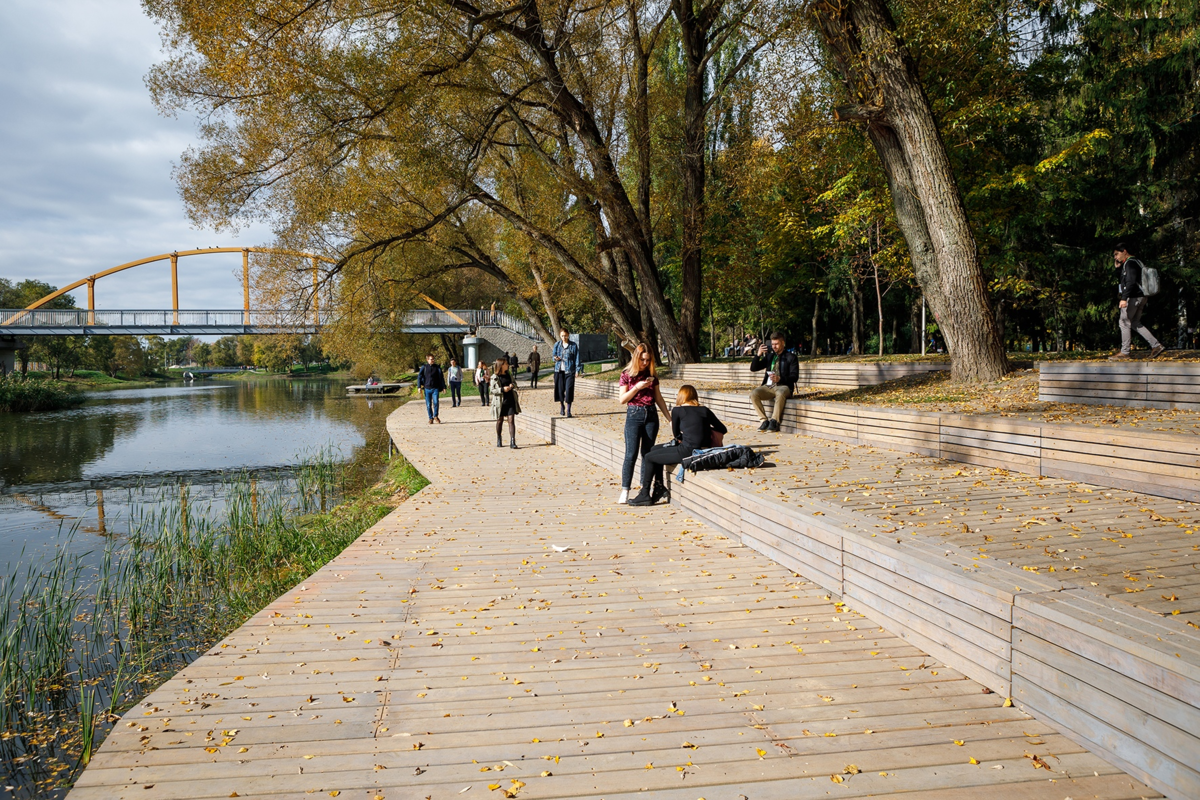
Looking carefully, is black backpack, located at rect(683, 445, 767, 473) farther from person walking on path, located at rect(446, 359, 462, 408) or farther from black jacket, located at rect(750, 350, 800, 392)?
person walking on path, located at rect(446, 359, 462, 408)

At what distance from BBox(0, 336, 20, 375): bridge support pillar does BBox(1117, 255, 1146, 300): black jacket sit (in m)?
64.7

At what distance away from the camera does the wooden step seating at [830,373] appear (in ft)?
45.3

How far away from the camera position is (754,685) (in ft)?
12.1

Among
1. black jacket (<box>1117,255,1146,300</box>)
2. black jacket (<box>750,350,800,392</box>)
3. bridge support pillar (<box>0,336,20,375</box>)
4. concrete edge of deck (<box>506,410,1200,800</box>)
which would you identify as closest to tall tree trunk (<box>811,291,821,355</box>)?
black jacket (<box>750,350,800,392</box>)

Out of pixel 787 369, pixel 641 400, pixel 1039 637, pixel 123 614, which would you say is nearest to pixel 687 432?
pixel 641 400

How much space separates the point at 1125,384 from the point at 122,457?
23.4 meters

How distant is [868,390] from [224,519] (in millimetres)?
10727

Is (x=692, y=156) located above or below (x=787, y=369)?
above

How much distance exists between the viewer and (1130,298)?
998cm

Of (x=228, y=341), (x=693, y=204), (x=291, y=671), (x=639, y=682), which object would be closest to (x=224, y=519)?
(x=291, y=671)

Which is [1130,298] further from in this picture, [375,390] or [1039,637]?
[375,390]

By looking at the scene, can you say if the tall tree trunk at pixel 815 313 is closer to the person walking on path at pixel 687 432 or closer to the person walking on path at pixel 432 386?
the person walking on path at pixel 432 386

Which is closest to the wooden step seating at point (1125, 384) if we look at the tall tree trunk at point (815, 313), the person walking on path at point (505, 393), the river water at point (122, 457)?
the person walking on path at point (505, 393)

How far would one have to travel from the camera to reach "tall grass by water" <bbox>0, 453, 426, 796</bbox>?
479 centimetres
